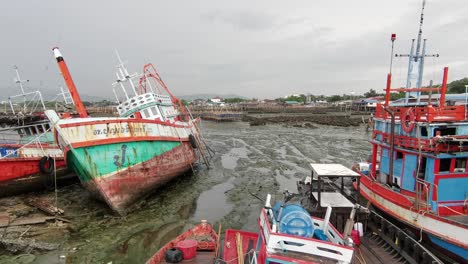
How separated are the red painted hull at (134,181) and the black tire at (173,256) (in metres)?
6.38

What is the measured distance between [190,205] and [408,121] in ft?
35.4

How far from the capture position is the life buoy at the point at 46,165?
15.9 meters

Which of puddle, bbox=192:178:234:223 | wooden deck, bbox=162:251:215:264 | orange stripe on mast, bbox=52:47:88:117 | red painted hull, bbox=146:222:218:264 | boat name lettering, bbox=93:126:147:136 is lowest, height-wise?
puddle, bbox=192:178:234:223

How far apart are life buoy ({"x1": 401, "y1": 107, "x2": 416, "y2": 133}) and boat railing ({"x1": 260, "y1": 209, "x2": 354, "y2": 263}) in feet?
20.9

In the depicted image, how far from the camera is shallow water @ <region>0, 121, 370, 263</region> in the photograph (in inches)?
404

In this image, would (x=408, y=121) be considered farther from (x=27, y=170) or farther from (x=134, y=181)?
(x=27, y=170)

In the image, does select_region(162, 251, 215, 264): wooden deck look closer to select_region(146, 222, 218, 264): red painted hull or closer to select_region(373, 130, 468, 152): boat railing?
select_region(146, 222, 218, 264): red painted hull

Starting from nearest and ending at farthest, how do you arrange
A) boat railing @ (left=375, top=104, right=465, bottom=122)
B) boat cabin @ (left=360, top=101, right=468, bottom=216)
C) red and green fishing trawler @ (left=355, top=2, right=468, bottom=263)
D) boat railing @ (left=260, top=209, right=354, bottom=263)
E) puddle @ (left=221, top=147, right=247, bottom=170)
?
boat railing @ (left=260, top=209, right=354, bottom=263) < red and green fishing trawler @ (left=355, top=2, right=468, bottom=263) < boat cabin @ (left=360, top=101, right=468, bottom=216) < boat railing @ (left=375, top=104, right=465, bottom=122) < puddle @ (left=221, top=147, right=247, bottom=170)

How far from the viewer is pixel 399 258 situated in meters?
8.01

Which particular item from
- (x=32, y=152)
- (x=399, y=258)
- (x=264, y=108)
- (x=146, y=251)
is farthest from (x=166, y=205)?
(x=264, y=108)

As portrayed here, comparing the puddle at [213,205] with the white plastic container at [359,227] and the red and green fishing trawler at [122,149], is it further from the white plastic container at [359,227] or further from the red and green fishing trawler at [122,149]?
the white plastic container at [359,227]

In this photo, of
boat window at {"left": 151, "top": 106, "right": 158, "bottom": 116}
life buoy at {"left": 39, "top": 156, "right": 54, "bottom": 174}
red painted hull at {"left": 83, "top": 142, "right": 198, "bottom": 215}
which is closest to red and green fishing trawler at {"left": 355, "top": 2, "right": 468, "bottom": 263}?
red painted hull at {"left": 83, "top": 142, "right": 198, "bottom": 215}

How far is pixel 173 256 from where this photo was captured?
7.70 meters

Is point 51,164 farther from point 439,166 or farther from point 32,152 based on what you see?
point 439,166
